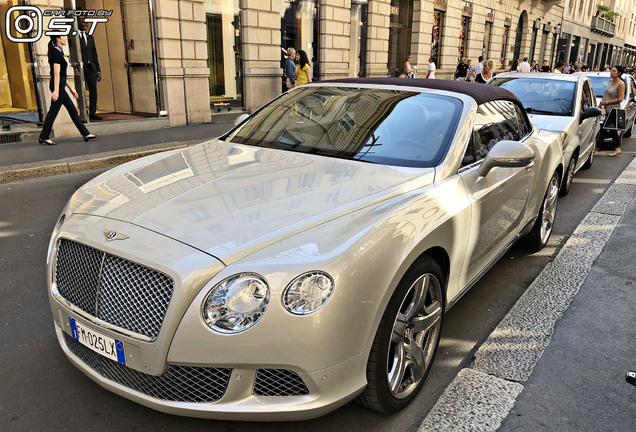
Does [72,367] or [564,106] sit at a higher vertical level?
[564,106]

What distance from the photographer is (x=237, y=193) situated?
2.62 m

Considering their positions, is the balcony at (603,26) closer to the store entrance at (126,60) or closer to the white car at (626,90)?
the white car at (626,90)

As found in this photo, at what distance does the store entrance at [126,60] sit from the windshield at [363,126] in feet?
32.2

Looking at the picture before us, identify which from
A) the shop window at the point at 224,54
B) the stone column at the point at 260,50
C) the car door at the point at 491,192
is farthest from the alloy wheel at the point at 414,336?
the stone column at the point at 260,50

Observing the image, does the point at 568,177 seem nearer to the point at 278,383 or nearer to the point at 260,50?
the point at 278,383

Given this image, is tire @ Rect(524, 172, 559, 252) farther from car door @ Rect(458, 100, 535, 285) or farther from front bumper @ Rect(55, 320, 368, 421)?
front bumper @ Rect(55, 320, 368, 421)

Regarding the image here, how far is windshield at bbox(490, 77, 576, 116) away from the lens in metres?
7.11

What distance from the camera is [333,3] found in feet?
56.5

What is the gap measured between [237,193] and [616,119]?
1006cm

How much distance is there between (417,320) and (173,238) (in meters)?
1.25

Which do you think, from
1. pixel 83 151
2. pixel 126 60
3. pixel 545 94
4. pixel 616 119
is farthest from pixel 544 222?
pixel 126 60

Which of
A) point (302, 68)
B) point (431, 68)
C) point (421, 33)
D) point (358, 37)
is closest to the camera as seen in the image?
point (302, 68)

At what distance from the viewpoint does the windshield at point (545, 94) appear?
23.3 ft

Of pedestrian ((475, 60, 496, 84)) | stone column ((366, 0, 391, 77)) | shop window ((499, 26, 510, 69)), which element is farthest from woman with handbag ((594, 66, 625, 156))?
shop window ((499, 26, 510, 69))
